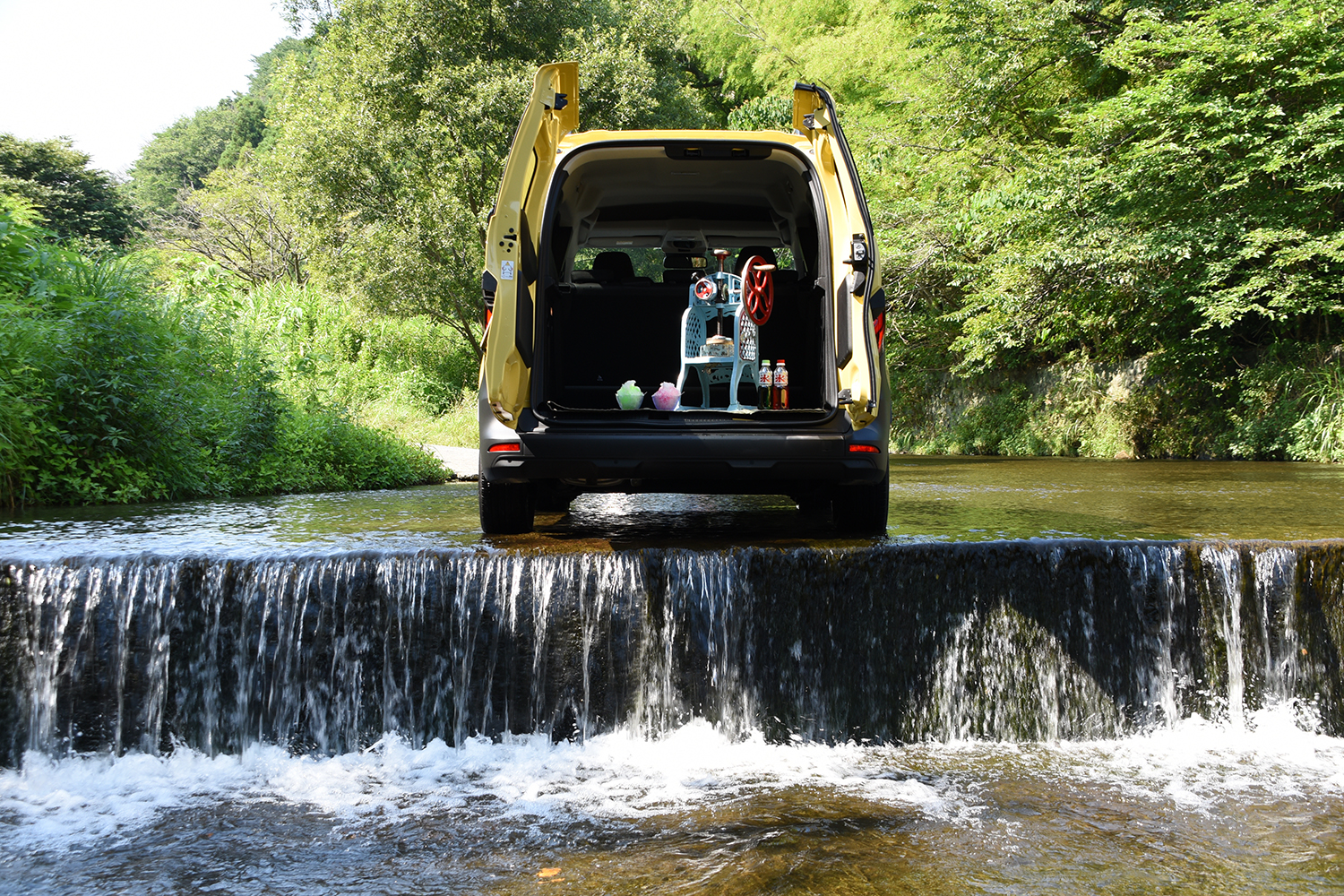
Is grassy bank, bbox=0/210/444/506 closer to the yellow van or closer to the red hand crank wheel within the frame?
the yellow van

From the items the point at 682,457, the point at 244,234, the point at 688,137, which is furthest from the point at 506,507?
the point at 244,234

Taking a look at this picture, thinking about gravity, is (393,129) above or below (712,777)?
above

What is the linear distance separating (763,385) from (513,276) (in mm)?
1433

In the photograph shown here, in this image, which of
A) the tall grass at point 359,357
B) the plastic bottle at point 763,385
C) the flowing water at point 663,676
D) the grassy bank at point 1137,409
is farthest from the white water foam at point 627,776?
the grassy bank at point 1137,409

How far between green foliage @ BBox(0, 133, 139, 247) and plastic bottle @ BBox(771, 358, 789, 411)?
3333cm

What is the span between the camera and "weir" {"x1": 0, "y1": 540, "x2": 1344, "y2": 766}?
3967mm

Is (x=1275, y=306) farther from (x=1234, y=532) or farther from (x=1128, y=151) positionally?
(x=1234, y=532)

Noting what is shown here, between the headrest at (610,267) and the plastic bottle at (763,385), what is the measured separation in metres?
0.95

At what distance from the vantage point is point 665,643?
4.07 metres

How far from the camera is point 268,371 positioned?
9461 millimetres

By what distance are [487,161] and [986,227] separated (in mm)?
8683

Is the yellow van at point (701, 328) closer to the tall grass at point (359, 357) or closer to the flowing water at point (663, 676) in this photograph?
the flowing water at point (663, 676)

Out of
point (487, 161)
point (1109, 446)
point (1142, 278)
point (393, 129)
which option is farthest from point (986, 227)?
point (393, 129)

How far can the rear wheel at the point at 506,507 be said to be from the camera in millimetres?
4879
